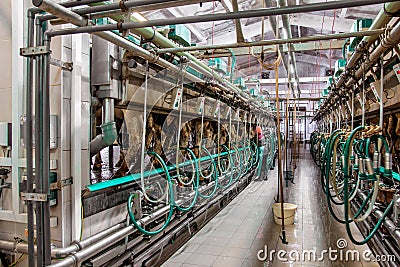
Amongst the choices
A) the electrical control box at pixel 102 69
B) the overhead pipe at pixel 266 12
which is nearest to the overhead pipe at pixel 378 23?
the overhead pipe at pixel 266 12

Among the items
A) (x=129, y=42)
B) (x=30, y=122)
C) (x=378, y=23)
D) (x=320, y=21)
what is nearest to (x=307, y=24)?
(x=320, y=21)

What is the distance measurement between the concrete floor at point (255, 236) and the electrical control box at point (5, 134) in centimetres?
179

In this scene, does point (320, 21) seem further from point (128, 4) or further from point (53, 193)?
point (53, 193)

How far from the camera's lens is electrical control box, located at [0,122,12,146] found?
6.18ft

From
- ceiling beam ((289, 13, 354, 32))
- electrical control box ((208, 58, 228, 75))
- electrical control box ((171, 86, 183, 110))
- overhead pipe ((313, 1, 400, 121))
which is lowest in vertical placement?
electrical control box ((171, 86, 183, 110))

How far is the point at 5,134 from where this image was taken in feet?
6.19

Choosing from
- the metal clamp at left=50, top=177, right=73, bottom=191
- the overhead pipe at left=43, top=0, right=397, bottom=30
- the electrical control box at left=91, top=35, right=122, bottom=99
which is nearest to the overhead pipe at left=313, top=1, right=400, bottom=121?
the overhead pipe at left=43, top=0, right=397, bottom=30

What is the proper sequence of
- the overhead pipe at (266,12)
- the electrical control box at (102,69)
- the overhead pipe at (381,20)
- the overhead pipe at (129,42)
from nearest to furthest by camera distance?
the overhead pipe at (266,12) < the overhead pipe at (129,42) < the overhead pipe at (381,20) < the electrical control box at (102,69)

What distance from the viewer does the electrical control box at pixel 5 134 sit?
188 centimetres

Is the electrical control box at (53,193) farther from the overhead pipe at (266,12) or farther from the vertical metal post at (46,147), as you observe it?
the overhead pipe at (266,12)

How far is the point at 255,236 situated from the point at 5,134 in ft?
9.46

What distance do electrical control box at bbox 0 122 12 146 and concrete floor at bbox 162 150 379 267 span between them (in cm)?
179

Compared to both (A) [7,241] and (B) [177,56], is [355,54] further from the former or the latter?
(A) [7,241]

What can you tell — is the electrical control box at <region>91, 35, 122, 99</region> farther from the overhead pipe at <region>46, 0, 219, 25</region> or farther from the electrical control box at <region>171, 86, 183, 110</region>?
the electrical control box at <region>171, 86, 183, 110</region>
